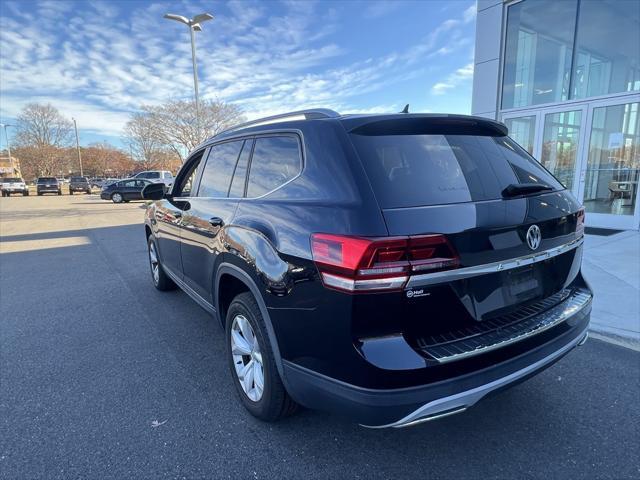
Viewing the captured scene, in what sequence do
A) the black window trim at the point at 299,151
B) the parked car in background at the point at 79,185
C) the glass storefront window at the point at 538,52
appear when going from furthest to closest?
the parked car in background at the point at 79,185 → the glass storefront window at the point at 538,52 → the black window trim at the point at 299,151

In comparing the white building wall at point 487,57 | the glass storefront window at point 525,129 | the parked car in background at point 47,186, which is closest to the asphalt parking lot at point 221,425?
the glass storefront window at point 525,129

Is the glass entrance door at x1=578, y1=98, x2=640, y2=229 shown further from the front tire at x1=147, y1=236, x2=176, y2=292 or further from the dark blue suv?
the front tire at x1=147, y1=236, x2=176, y2=292

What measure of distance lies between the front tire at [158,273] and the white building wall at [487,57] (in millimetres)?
9539

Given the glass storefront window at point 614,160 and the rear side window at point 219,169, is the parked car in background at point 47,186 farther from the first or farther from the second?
the glass storefront window at point 614,160

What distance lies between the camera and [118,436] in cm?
244

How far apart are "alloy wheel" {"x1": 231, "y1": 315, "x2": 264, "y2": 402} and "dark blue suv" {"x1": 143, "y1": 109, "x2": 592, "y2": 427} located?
14 millimetres

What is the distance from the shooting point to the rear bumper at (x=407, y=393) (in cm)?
173

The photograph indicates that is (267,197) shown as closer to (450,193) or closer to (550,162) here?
(450,193)

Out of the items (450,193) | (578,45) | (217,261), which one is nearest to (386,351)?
(450,193)

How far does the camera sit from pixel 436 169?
6.88 feet

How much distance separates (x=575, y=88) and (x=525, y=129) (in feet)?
4.59

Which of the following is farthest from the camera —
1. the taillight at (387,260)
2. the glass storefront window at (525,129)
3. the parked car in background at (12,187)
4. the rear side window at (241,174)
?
the parked car in background at (12,187)

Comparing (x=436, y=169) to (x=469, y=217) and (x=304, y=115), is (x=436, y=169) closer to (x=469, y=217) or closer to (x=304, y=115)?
(x=469, y=217)

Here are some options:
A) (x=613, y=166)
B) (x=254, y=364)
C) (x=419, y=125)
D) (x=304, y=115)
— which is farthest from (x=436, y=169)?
(x=613, y=166)
